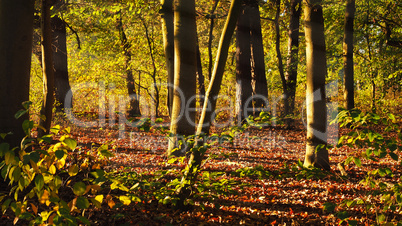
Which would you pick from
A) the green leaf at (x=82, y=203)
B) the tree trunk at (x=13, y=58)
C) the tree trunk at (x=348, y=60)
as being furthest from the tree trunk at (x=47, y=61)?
the tree trunk at (x=348, y=60)

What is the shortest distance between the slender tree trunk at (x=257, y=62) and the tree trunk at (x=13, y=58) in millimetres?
9439

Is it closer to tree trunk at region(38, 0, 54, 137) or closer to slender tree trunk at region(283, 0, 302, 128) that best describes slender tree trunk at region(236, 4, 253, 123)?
slender tree trunk at region(283, 0, 302, 128)

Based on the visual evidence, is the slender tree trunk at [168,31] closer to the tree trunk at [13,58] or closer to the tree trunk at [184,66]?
the tree trunk at [184,66]

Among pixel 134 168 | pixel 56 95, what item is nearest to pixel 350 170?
pixel 134 168

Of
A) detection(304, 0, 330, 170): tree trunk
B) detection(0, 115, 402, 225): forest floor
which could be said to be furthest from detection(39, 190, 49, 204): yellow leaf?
detection(304, 0, 330, 170): tree trunk

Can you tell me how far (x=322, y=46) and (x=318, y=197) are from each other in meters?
3.10

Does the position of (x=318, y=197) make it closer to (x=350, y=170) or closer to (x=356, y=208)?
(x=356, y=208)

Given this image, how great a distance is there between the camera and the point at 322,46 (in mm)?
6465

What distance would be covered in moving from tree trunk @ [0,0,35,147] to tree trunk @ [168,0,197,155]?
284 cm

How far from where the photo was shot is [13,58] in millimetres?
4895

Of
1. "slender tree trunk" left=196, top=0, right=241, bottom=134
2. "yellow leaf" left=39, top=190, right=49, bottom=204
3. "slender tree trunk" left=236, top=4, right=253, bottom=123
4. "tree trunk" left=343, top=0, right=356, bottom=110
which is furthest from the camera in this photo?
"tree trunk" left=343, top=0, right=356, bottom=110

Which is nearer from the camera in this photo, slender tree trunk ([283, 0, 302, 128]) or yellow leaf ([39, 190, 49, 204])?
yellow leaf ([39, 190, 49, 204])

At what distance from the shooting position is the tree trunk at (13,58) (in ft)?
15.8

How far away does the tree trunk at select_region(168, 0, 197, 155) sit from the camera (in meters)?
6.61
